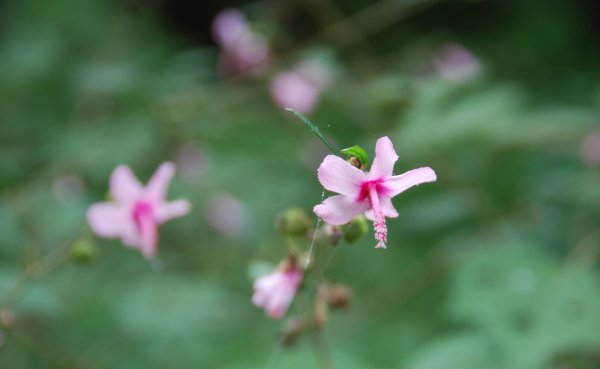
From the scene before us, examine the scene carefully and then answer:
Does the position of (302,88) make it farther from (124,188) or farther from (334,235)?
(334,235)

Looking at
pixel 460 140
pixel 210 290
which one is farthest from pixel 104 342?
pixel 460 140

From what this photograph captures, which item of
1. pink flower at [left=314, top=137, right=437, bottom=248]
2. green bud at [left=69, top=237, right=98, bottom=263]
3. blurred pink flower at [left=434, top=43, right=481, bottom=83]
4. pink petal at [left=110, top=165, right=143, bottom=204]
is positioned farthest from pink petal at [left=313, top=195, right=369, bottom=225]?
blurred pink flower at [left=434, top=43, right=481, bottom=83]

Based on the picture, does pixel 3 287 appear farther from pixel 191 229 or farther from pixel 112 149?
pixel 191 229

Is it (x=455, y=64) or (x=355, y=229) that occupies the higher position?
(x=455, y=64)

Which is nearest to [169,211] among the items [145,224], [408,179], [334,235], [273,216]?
[145,224]

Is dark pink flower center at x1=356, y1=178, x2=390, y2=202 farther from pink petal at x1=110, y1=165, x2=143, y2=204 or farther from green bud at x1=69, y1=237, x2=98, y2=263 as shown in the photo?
green bud at x1=69, y1=237, x2=98, y2=263

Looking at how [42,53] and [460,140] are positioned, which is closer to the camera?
[460,140]

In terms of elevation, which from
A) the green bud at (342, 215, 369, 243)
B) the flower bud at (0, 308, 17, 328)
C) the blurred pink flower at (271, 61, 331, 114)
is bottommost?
the green bud at (342, 215, 369, 243)
